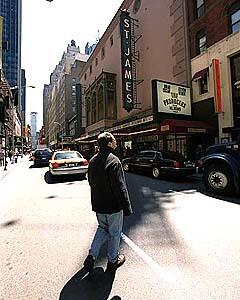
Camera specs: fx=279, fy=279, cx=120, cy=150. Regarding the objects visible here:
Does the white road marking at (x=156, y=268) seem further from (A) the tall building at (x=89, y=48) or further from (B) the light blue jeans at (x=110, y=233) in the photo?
(A) the tall building at (x=89, y=48)

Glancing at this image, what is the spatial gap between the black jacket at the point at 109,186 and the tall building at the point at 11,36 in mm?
111847

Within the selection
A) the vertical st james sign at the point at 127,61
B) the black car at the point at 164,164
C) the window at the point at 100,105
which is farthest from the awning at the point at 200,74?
the window at the point at 100,105

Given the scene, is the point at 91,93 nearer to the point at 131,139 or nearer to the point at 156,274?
the point at 131,139

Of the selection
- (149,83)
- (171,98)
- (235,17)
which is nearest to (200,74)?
(171,98)

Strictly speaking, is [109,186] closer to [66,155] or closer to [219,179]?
[219,179]

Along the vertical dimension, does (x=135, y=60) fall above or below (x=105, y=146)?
above

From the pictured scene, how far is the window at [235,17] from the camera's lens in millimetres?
16969

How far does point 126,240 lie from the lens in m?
4.90

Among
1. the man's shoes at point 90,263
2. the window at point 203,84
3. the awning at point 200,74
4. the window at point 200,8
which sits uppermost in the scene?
the window at point 200,8

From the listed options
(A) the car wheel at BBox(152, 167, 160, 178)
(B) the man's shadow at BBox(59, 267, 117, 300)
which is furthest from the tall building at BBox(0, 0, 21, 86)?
(B) the man's shadow at BBox(59, 267, 117, 300)

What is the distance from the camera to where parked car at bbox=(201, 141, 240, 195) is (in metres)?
8.27

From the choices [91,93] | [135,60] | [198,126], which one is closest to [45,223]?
[198,126]

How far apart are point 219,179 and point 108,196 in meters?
6.20

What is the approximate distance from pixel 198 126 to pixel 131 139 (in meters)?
11.3
